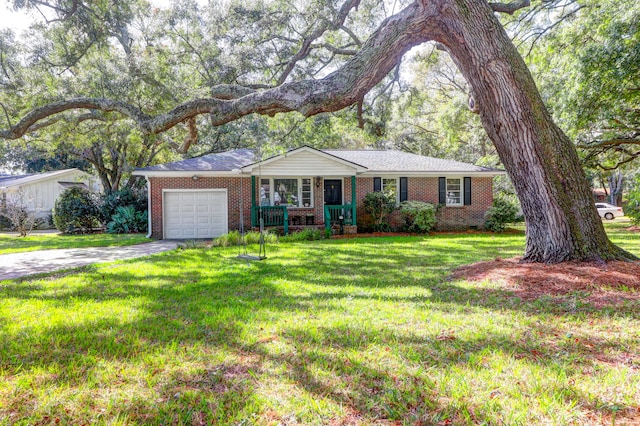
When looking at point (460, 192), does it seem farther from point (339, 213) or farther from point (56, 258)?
point (56, 258)

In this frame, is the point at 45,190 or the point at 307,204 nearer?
the point at 307,204

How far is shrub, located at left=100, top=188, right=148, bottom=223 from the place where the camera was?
16984 mm

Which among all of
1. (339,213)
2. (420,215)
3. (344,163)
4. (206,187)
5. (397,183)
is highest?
(344,163)

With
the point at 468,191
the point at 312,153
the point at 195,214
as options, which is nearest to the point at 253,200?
the point at 195,214

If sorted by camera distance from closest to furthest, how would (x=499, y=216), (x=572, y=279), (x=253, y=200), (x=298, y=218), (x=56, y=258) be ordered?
(x=572, y=279) → (x=56, y=258) → (x=253, y=200) → (x=298, y=218) → (x=499, y=216)

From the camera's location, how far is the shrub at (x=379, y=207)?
15.1 meters

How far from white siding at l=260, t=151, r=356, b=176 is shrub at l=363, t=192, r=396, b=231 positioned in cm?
160

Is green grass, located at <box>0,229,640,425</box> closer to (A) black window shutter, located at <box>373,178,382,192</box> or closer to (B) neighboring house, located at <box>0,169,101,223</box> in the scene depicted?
(A) black window shutter, located at <box>373,178,382,192</box>

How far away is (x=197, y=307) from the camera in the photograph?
4199mm

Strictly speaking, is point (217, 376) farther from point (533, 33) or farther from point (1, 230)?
point (1, 230)

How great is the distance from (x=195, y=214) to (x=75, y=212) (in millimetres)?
6634

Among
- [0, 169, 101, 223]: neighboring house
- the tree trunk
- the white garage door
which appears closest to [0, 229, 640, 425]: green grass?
the tree trunk

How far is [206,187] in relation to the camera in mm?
14469

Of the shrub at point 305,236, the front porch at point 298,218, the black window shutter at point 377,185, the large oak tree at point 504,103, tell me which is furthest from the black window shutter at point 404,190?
the large oak tree at point 504,103
